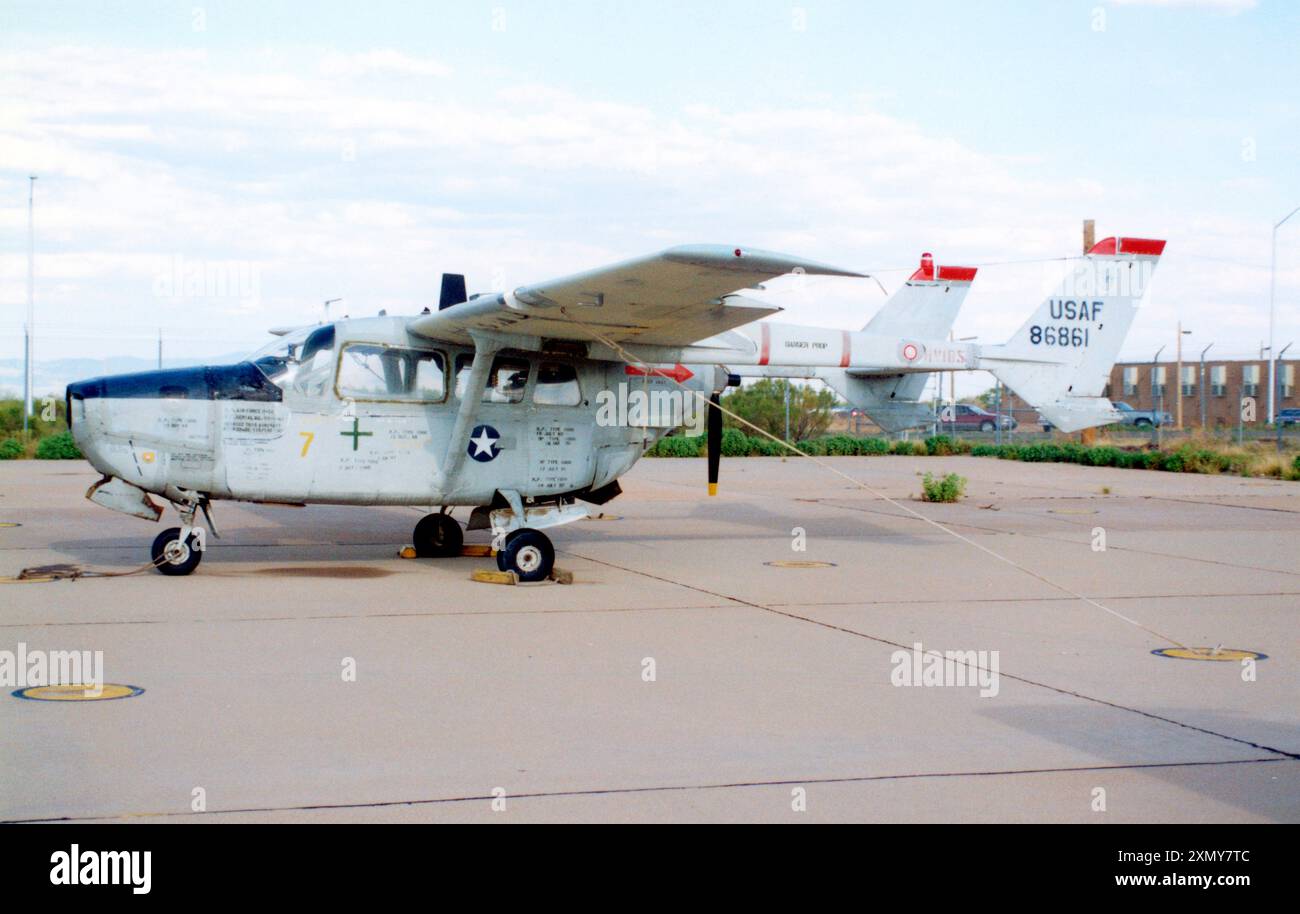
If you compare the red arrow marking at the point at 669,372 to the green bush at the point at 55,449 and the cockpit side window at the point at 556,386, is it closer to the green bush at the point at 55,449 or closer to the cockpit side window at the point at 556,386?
the cockpit side window at the point at 556,386

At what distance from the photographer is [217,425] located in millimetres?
11469

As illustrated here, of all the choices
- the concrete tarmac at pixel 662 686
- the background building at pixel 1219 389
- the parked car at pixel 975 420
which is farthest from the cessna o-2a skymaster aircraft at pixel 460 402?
the background building at pixel 1219 389

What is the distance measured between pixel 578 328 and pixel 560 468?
1.54 m

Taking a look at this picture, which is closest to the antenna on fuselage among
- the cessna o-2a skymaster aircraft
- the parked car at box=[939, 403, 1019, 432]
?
the cessna o-2a skymaster aircraft

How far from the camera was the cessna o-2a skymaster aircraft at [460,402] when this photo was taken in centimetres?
1119

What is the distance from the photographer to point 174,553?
38.1 feet

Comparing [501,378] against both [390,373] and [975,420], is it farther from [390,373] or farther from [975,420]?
[975,420]

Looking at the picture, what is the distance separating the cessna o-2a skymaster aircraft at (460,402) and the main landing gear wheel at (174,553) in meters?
0.02

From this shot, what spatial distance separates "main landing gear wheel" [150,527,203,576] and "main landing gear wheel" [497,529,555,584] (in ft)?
9.10

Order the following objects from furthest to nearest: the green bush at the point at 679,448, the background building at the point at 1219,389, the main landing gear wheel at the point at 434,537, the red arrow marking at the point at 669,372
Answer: the background building at the point at 1219,389 → the green bush at the point at 679,448 → the main landing gear wheel at the point at 434,537 → the red arrow marking at the point at 669,372

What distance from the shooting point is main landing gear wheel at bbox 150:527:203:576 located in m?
11.6

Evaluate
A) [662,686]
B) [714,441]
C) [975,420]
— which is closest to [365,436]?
[714,441]
